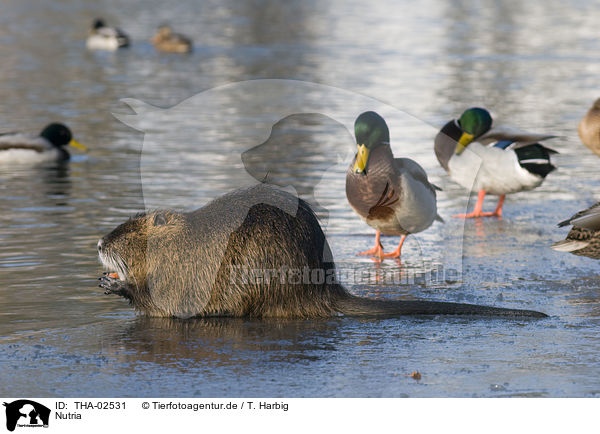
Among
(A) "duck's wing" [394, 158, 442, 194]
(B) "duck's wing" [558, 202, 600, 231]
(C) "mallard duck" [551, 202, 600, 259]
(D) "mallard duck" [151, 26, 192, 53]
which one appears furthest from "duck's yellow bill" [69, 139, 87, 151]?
(D) "mallard duck" [151, 26, 192, 53]

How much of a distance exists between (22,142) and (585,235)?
8423 mm

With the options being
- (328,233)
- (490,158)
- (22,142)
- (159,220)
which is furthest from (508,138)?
(22,142)

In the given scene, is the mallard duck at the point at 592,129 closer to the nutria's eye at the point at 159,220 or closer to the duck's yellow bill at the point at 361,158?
the duck's yellow bill at the point at 361,158

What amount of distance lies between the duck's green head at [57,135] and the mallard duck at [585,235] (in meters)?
8.08

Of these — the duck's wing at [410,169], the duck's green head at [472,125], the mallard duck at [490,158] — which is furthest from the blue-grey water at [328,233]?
the duck's green head at [472,125]

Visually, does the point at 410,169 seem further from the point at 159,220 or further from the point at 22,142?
the point at 22,142

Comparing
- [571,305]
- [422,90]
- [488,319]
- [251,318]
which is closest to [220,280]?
[251,318]

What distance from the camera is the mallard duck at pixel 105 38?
28.5 m

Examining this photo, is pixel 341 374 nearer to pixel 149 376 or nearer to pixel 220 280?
pixel 149 376

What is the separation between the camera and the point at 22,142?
43.7 feet

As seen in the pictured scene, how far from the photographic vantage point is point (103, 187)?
11344 mm

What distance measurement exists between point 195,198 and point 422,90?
11.1 meters

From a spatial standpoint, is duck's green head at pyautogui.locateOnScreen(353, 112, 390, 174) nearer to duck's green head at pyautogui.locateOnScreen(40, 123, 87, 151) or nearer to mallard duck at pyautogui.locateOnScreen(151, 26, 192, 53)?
duck's green head at pyautogui.locateOnScreen(40, 123, 87, 151)

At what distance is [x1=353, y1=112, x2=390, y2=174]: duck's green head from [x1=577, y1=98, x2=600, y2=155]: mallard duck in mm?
5577
